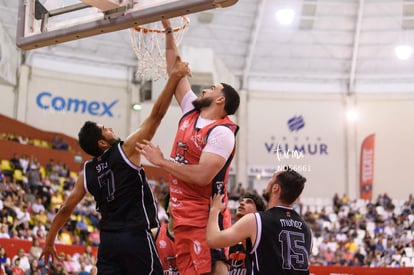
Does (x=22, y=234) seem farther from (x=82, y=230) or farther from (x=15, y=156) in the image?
(x=15, y=156)

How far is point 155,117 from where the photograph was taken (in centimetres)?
521

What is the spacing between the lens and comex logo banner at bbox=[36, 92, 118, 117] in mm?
26016

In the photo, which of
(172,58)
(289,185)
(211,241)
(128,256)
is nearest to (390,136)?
(172,58)

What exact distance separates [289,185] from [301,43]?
24.1 metres

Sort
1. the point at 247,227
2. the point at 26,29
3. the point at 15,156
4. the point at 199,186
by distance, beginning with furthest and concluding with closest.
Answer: the point at 15,156, the point at 26,29, the point at 199,186, the point at 247,227

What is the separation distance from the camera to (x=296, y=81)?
97.3 ft

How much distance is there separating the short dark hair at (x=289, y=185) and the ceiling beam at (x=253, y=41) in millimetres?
22112

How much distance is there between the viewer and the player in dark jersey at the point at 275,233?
15.3 feet

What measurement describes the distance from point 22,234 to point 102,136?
37.8 ft

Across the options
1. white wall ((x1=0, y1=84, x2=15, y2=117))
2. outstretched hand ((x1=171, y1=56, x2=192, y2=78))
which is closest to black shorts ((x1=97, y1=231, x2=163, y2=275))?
outstretched hand ((x1=171, y1=56, x2=192, y2=78))

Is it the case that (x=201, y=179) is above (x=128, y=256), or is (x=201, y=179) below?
above

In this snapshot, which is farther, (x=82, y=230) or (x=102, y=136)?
(x=82, y=230)

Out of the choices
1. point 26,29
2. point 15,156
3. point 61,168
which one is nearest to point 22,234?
point 15,156

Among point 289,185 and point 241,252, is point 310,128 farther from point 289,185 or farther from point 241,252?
point 289,185
